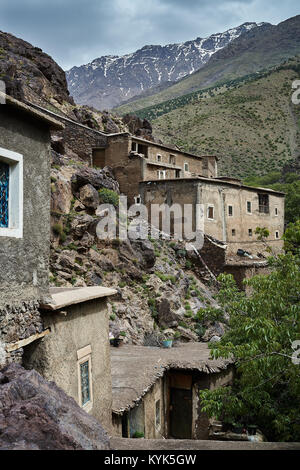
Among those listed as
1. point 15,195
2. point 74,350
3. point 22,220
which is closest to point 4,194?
point 15,195

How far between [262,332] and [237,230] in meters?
25.3

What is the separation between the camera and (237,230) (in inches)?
1272

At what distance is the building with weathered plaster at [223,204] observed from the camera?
29500mm

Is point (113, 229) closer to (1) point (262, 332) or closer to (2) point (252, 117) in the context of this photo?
(1) point (262, 332)

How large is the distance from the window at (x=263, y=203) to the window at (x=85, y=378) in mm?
29261

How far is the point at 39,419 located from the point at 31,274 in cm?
275

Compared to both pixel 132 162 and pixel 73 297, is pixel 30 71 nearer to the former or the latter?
pixel 132 162

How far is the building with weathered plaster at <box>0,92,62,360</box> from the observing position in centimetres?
587

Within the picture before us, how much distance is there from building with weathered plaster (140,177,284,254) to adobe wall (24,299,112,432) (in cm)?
2118

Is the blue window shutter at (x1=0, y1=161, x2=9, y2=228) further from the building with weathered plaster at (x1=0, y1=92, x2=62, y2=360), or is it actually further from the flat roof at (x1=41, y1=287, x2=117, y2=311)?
the flat roof at (x1=41, y1=287, x2=117, y2=311)

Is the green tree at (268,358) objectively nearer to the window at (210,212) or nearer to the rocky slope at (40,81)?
the window at (210,212)

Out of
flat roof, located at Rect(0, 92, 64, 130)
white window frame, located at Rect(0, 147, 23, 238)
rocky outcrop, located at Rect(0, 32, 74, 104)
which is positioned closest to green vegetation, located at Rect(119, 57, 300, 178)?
rocky outcrop, located at Rect(0, 32, 74, 104)

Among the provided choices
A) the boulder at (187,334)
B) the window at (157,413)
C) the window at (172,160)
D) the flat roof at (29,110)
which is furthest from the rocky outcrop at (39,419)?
the window at (172,160)
